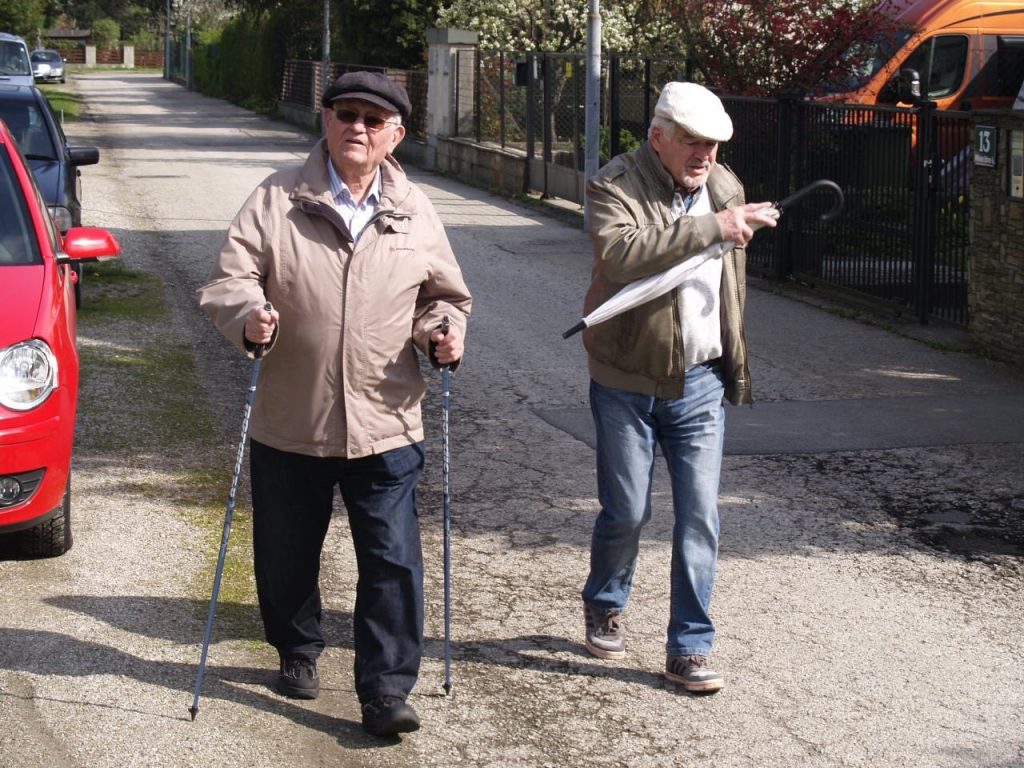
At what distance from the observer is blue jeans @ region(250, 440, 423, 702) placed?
4.52 meters

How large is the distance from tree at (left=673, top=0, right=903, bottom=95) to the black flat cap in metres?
12.7

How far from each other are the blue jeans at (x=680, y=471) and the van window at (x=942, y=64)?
15808 millimetres

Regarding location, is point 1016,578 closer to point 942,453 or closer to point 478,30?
point 942,453

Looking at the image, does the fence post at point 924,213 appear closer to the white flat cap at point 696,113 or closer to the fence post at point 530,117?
the white flat cap at point 696,113

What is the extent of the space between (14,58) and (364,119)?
21.6m

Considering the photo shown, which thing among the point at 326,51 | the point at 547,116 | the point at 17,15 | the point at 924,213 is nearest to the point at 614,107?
the point at 547,116

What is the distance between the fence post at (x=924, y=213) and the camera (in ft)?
38.2

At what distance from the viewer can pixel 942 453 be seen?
8062 millimetres

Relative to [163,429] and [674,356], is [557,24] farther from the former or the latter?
[674,356]

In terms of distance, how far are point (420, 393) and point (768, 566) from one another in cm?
216

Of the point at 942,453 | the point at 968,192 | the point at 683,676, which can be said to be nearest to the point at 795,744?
the point at 683,676

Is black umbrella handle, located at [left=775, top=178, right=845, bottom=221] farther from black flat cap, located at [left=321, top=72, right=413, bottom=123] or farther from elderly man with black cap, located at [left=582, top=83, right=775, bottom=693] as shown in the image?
black flat cap, located at [left=321, top=72, right=413, bottom=123]

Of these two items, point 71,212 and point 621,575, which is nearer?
point 621,575

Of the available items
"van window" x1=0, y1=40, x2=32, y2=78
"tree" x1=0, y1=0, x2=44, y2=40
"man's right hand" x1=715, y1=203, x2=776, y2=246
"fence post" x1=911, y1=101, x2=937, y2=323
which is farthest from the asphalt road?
"tree" x1=0, y1=0, x2=44, y2=40
